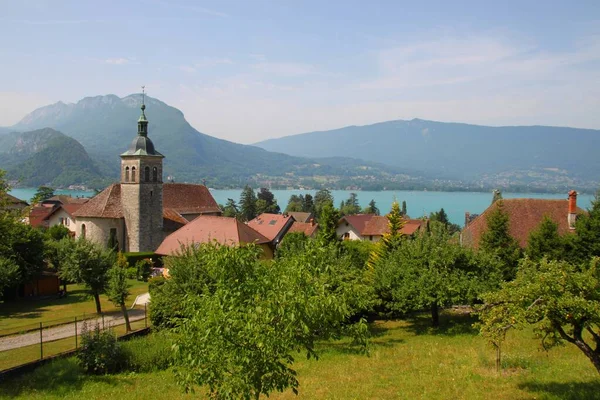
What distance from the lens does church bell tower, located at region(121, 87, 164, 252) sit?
149 feet

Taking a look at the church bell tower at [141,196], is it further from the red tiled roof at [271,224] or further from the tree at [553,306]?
the tree at [553,306]

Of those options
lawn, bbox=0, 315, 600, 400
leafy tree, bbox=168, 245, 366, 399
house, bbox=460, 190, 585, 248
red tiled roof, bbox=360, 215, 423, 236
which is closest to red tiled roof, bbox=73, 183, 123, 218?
red tiled roof, bbox=360, 215, 423, 236

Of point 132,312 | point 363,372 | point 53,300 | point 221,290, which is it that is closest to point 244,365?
point 221,290

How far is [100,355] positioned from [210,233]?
78.7 ft

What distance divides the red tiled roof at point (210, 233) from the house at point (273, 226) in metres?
13.8

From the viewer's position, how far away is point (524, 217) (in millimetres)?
36094

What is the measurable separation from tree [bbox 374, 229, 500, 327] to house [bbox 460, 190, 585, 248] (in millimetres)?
12133

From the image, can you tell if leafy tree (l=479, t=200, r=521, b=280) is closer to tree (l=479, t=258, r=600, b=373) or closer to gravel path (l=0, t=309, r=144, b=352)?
tree (l=479, t=258, r=600, b=373)

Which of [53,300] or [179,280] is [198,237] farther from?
[179,280]

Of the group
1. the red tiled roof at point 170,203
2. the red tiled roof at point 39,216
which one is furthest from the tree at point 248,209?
the red tiled roof at point 170,203

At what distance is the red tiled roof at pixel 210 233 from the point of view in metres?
38.7

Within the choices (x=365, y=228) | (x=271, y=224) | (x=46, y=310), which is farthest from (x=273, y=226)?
(x=46, y=310)

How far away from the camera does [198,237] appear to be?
40562mm

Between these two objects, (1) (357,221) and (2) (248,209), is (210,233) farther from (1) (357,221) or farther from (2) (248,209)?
(2) (248,209)
